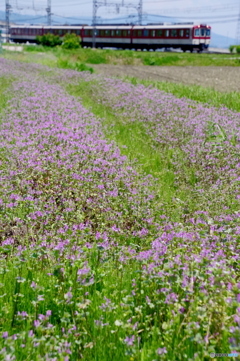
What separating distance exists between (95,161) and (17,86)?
1003cm

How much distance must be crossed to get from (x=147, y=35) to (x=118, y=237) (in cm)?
5685

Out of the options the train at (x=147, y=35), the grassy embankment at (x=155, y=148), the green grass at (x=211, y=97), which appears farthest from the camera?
the train at (x=147, y=35)

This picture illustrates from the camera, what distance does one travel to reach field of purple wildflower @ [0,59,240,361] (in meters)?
2.83

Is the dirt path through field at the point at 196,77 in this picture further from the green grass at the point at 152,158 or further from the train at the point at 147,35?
the train at the point at 147,35

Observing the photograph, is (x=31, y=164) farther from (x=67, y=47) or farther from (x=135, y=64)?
(x=67, y=47)

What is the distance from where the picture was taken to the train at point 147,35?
54438mm

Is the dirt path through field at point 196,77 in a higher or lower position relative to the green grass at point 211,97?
lower

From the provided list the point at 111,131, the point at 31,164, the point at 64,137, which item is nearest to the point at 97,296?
the point at 31,164

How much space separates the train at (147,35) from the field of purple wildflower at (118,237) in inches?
1793

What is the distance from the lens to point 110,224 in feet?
17.0

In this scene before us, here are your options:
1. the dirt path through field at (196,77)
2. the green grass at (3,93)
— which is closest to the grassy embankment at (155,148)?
the green grass at (3,93)

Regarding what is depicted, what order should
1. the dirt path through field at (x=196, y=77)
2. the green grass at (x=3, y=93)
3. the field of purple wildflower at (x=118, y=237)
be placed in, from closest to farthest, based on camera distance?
the field of purple wildflower at (x=118, y=237) → the green grass at (x=3, y=93) → the dirt path through field at (x=196, y=77)

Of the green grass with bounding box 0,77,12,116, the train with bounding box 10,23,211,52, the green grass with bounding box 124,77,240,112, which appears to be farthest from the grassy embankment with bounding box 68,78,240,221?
the train with bounding box 10,23,211,52

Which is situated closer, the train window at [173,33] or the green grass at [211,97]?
the green grass at [211,97]
